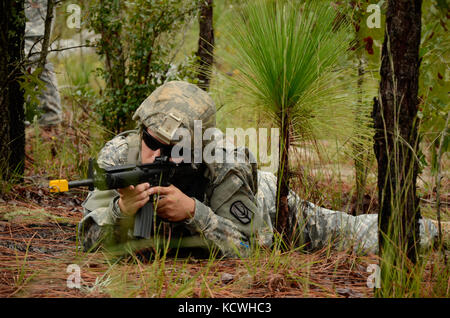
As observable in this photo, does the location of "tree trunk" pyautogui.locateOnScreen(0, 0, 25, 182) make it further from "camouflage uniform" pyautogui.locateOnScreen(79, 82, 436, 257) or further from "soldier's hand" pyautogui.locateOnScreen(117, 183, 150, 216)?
"soldier's hand" pyautogui.locateOnScreen(117, 183, 150, 216)

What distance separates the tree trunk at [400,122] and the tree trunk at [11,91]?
2.33 metres

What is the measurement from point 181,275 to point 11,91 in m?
2.15

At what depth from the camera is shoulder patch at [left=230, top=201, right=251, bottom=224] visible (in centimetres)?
226

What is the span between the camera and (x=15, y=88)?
133 inches

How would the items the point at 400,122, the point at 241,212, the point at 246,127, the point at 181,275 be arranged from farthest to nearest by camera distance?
the point at 246,127
the point at 241,212
the point at 181,275
the point at 400,122

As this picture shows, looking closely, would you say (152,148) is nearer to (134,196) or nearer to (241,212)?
(134,196)

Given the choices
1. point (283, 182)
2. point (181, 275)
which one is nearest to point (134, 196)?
point (181, 275)

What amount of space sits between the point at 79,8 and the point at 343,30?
7.66 ft

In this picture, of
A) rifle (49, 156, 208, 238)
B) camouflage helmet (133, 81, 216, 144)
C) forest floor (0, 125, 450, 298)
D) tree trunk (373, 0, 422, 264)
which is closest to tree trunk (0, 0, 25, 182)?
forest floor (0, 125, 450, 298)

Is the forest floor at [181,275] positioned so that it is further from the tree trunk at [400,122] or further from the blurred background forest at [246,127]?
the tree trunk at [400,122]

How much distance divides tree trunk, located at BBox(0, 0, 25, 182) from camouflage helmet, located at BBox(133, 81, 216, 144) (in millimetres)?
1369

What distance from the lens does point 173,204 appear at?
205 cm
